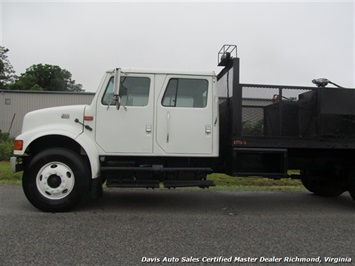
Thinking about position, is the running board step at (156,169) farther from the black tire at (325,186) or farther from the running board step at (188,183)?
the black tire at (325,186)

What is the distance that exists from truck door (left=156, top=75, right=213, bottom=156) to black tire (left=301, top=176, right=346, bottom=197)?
258 cm

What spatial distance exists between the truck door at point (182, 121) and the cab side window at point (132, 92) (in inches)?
11.5

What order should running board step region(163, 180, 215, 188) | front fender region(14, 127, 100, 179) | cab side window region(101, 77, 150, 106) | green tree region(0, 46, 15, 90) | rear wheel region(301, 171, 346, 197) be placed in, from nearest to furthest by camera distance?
front fender region(14, 127, 100, 179) → running board step region(163, 180, 215, 188) → cab side window region(101, 77, 150, 106) → rear wheel region(301, 171, 346, 197) → green tree region(0, 46, 15, 90)

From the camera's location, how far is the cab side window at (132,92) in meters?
6.25

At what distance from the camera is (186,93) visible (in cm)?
638

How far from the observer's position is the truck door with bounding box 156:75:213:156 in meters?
6.21

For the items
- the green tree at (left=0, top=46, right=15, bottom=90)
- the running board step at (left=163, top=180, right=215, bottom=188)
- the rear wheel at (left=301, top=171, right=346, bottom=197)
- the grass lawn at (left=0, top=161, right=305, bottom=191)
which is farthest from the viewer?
the green tree at (left=0, top=46, right=15, bottom=90)

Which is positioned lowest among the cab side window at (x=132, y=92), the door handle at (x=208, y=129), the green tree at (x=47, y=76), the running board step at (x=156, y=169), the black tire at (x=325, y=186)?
the black tire at (x=325, y=186)

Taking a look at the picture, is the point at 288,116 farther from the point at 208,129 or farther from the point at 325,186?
the point at 325,186

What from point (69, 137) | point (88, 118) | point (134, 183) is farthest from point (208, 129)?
point (69, 137)

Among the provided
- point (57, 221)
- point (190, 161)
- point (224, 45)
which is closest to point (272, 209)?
point (190, 161)

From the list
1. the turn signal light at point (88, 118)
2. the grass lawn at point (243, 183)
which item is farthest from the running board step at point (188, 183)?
the grass lawn at point (243, 183)

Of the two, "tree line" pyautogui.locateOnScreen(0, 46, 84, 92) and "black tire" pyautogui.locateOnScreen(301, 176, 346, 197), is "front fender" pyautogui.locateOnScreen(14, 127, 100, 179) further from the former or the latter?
"tree line" pyautogui.locateOnScreen(0, 46, 84, 92)

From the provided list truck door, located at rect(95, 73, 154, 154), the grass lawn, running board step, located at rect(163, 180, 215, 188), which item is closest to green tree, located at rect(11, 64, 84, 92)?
the grass lawn
